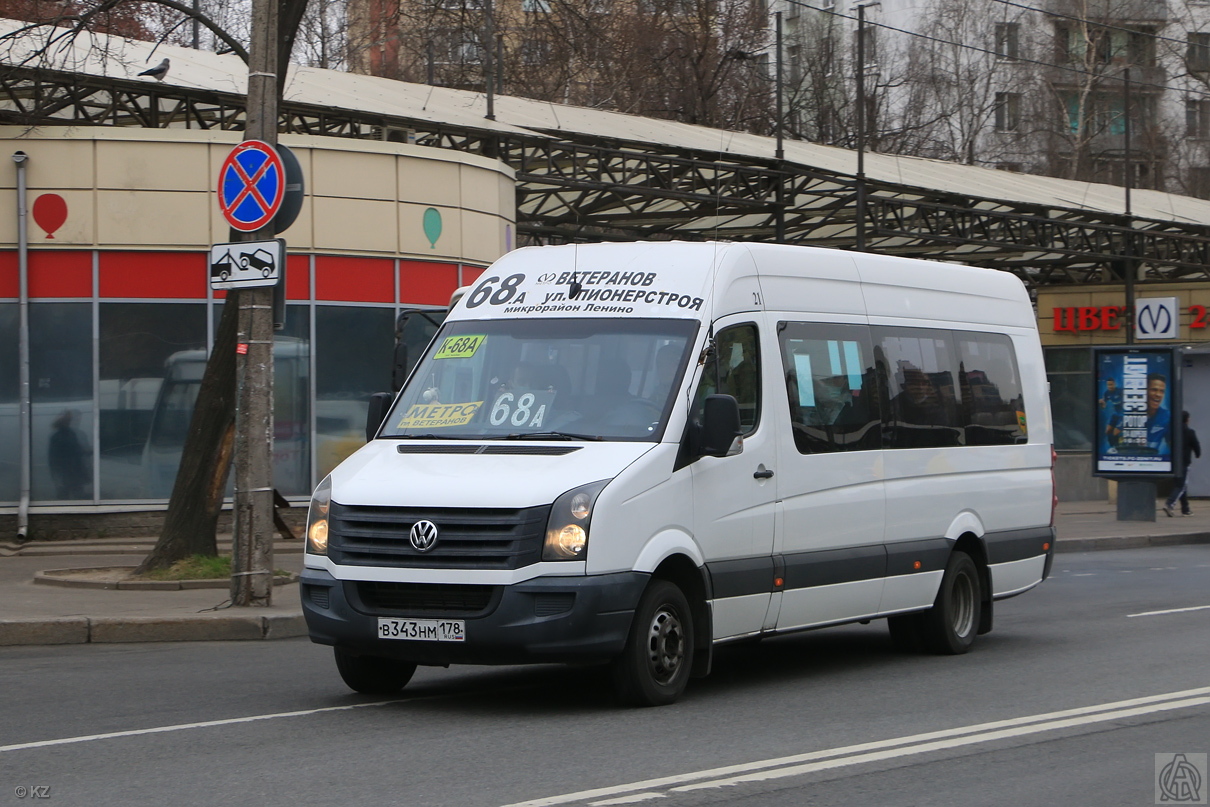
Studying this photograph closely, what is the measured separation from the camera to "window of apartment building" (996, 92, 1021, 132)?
184ft

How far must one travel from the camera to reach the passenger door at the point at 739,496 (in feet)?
28.6

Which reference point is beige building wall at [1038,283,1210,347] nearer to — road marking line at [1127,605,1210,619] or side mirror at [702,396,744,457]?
road marking line at [1127,605,1210,619]

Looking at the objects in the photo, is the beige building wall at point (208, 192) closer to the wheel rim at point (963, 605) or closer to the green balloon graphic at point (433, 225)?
the green balloon graphic at point (433, 225)

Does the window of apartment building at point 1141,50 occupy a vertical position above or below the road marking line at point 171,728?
above

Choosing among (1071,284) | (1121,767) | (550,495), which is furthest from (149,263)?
(1071,284)

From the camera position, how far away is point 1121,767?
6859 millimetres

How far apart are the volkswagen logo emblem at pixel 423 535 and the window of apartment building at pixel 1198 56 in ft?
179

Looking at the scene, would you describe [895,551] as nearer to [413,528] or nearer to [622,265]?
[622,265]

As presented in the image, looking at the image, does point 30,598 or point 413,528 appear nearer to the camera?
point 413,528

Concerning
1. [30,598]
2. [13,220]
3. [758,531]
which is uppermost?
[13,220]

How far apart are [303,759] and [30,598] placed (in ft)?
24.0

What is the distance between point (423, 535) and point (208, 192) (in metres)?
13.3

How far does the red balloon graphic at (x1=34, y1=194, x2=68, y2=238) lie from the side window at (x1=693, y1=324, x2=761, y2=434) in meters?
13.1

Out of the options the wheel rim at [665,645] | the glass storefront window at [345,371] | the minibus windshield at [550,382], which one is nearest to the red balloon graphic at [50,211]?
the glass storefront window at [345,371]
